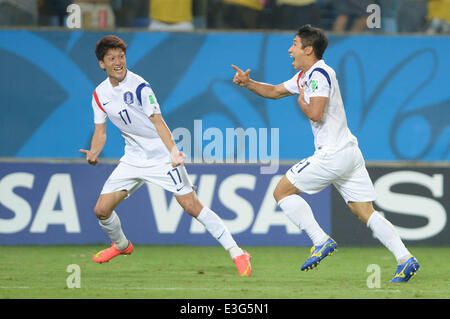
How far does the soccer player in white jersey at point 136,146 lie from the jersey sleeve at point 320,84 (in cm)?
128

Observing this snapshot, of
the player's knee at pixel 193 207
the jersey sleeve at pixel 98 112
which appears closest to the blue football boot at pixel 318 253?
the player's knee at pixel 193 207

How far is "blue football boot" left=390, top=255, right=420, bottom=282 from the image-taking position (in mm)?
6879

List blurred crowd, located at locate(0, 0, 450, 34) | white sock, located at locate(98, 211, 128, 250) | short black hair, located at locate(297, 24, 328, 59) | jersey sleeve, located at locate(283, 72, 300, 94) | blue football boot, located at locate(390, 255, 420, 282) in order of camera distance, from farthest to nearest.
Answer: blurred crowd, located at locate(0, 0, 450, 34) → white sock, located at locate(98, 211, 128, 250) → jersey sleeve, located at locate(283, 72, 300, 94) → short black hair, located at locate(297, 24, 328, 59) → blue football boot, located at locate(390, 255, 420, 282)

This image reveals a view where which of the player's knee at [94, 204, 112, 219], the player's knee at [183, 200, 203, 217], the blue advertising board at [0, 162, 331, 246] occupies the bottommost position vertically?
the blue advertising board at [0, 162, 331, 246]

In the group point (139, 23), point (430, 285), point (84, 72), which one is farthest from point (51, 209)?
point (430, 285)

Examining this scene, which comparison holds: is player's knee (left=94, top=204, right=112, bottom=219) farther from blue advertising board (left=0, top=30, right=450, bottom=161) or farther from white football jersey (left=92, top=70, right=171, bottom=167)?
blue advertising board (left=0, top=30, right=450, bottom=161)

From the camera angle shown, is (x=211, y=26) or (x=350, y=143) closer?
(x=350, y=143)

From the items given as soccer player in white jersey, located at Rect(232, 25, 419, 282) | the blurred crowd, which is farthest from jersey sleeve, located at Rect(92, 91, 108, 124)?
the blurred crowd

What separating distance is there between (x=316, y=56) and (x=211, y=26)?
457 cm

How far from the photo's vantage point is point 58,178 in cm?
1055

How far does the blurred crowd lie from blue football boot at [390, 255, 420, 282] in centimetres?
523

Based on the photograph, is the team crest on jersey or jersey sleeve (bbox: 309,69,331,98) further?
the team crest on jersey

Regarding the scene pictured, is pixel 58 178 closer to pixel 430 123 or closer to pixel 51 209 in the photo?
pixel 51 209

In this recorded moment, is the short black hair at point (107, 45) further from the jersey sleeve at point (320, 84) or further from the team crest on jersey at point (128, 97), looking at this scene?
the jersey sleeve at point (320, 84)
